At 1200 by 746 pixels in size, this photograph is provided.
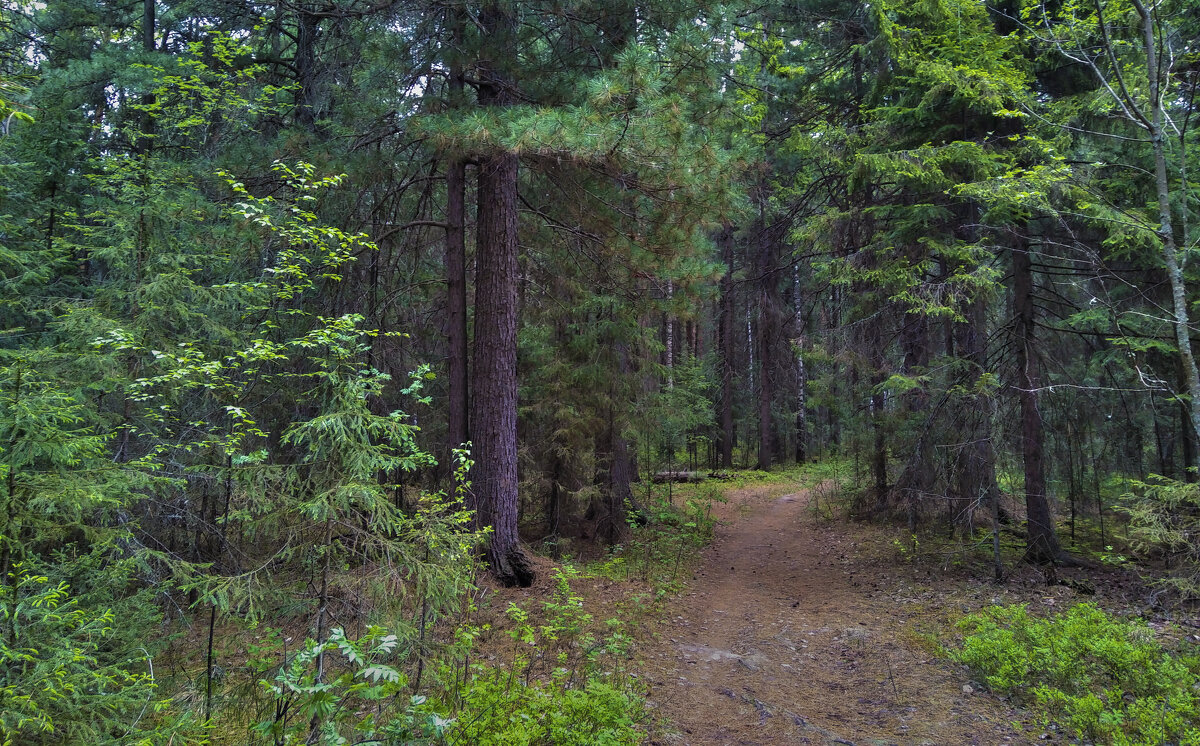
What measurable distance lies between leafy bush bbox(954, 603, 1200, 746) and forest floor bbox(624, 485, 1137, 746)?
0.27 meters

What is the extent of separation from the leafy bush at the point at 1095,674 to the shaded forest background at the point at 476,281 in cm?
84

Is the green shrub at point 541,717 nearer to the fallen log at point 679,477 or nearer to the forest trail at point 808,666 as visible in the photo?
the forest trail at point 808,666

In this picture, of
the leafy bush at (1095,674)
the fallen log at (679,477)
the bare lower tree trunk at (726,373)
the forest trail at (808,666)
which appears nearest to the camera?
the leafy bush at (1095,674)

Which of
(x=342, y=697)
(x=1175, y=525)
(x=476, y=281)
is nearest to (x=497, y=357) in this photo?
(x=476, y=281)

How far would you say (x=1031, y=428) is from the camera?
902 centimetres

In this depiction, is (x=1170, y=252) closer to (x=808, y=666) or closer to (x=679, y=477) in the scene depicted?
(x=808, y=666)

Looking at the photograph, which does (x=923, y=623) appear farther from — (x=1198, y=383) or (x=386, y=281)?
(x=386, y=281)

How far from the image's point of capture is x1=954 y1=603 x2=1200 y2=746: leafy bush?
4.51m

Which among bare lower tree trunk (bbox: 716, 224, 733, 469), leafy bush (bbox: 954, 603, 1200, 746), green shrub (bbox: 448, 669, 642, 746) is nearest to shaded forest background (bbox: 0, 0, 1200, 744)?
green shrub (bbox: 448, 669, 642, 746)

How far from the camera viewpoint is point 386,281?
9.17 metres

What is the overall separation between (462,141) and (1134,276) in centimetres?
1051

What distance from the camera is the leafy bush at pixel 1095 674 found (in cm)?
451

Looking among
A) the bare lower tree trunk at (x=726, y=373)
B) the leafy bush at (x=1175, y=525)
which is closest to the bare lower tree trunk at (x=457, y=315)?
the leafy bush at (x=1175, y=525)

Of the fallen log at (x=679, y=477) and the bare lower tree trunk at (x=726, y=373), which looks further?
the bare lower tree trunk at (x=726, y=373)
